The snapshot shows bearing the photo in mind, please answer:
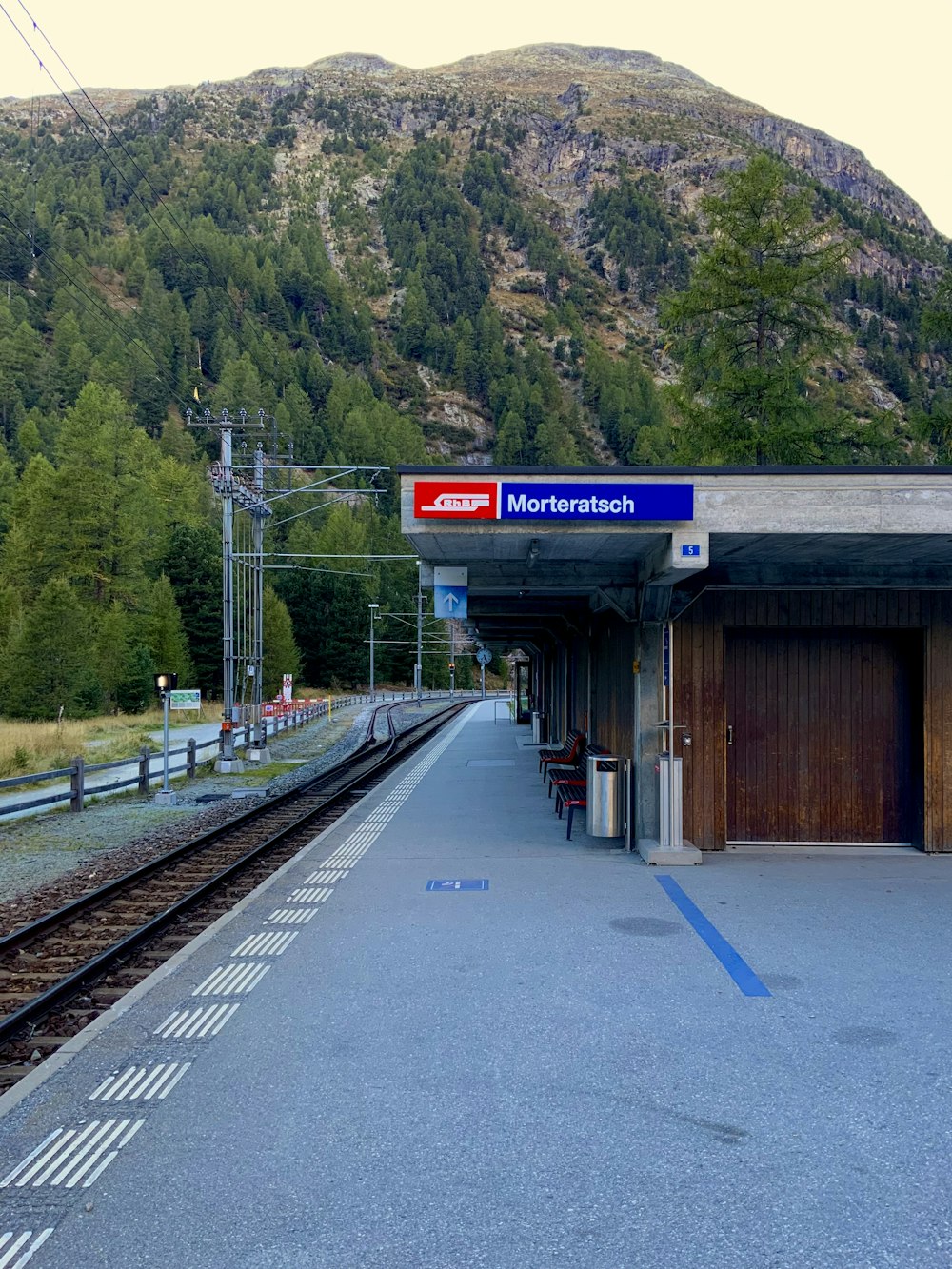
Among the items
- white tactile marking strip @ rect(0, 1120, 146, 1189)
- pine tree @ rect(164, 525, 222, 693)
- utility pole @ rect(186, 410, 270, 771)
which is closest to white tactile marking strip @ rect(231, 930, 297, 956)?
white tactile marking strip @ rect(0, 1120, 146, 1189)

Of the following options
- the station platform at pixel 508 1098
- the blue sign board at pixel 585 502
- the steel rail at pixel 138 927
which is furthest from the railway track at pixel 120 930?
the blue sign board at pixel 585 502

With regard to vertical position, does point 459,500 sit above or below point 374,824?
above

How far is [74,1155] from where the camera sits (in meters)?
4.04

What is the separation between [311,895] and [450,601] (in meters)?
3.92

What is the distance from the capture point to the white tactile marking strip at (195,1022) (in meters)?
5.45

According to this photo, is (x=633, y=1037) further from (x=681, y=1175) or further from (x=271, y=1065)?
(x=271, y=1065)

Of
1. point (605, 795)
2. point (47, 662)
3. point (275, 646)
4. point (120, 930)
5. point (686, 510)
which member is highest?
point (686, 510)

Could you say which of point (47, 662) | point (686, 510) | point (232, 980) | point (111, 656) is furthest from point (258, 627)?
point (111, 656)

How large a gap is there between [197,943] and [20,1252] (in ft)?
13.4

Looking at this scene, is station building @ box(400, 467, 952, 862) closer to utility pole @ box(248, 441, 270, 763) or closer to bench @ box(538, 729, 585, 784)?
Result: bench @ box(538, 729, 585, 784)

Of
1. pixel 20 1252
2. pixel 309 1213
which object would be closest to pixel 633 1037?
→ pixel 309 1213

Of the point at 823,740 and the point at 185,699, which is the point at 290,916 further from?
the point at 185,699

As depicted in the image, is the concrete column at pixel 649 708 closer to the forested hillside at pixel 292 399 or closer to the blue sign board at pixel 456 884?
the blue sign board at pixel 456 884

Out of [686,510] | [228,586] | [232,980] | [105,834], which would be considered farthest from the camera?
[228,586]
